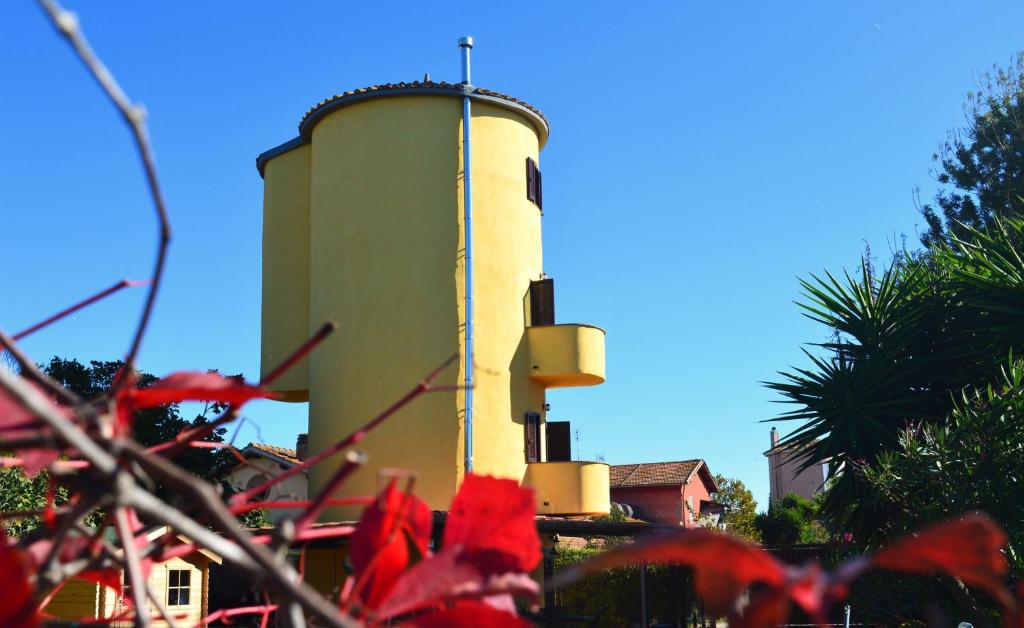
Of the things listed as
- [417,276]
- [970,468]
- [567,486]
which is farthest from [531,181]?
[970,468]

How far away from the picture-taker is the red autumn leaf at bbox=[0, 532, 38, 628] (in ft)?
1.45

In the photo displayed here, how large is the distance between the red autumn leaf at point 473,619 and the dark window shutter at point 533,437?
16.6 m

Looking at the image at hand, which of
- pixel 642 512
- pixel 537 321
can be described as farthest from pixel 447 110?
pixel 642 512

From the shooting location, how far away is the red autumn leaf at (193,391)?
56 centimetres

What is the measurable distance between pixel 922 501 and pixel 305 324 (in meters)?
11.2

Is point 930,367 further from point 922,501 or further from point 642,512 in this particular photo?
point 642,512

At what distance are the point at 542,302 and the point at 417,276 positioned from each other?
248cm

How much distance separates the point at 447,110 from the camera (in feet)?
55.8

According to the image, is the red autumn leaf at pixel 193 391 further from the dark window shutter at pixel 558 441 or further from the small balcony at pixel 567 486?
the dark window shutter at pixel 558 441

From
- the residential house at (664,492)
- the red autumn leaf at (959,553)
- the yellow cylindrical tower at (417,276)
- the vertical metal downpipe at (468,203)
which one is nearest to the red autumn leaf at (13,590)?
the red autumn leaf at (959,553)

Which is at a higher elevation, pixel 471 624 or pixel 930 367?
pixel 930 367

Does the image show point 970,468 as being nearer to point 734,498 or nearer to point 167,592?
point 167,592

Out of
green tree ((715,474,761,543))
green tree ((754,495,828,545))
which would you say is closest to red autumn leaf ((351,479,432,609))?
green tree ((754,495,828,545))

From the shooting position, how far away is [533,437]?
56.9ft
